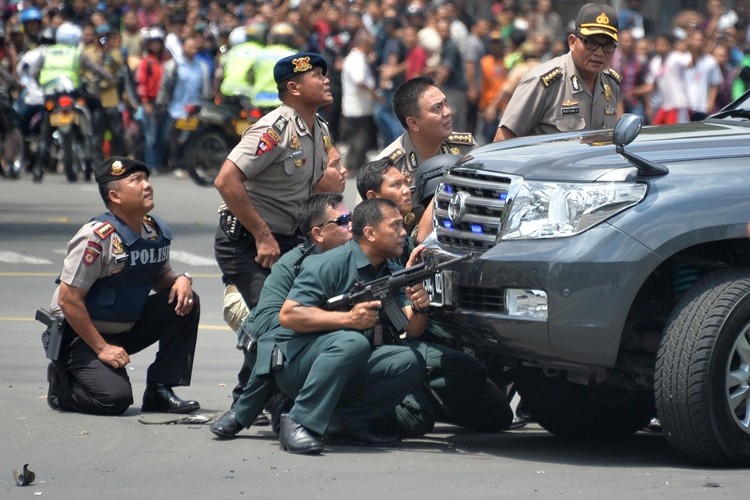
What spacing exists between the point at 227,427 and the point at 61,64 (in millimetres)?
13644

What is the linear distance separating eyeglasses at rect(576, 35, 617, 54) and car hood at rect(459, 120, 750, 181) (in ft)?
3.35

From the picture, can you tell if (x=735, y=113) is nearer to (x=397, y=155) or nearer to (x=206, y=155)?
(x=397, y=155)

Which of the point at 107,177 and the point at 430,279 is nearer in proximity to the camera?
the point at 430,279

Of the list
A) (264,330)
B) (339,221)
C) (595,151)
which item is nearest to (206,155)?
(339,221)

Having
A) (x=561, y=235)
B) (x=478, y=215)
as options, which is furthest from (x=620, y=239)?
(x=478, y=215)

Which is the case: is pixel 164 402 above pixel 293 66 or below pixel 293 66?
below

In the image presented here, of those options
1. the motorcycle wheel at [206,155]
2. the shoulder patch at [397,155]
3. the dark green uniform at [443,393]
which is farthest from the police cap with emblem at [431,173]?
the motorcycle wheel at [206,155]

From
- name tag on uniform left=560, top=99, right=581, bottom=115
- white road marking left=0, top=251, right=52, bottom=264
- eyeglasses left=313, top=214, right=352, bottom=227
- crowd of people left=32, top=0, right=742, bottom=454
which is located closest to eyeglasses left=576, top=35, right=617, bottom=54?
crowd of people left=32, top=0, right=742, bottom=454

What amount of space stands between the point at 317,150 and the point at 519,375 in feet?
5.25

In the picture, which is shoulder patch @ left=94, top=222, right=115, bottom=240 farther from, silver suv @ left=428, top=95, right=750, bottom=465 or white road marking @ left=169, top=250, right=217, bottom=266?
white road marking @ left=169, top=250, right=217, bottom=266

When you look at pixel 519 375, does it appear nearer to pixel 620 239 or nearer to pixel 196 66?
pixel 620 239

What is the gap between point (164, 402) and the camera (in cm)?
805

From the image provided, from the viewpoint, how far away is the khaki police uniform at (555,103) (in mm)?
8320

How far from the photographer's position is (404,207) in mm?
7664
